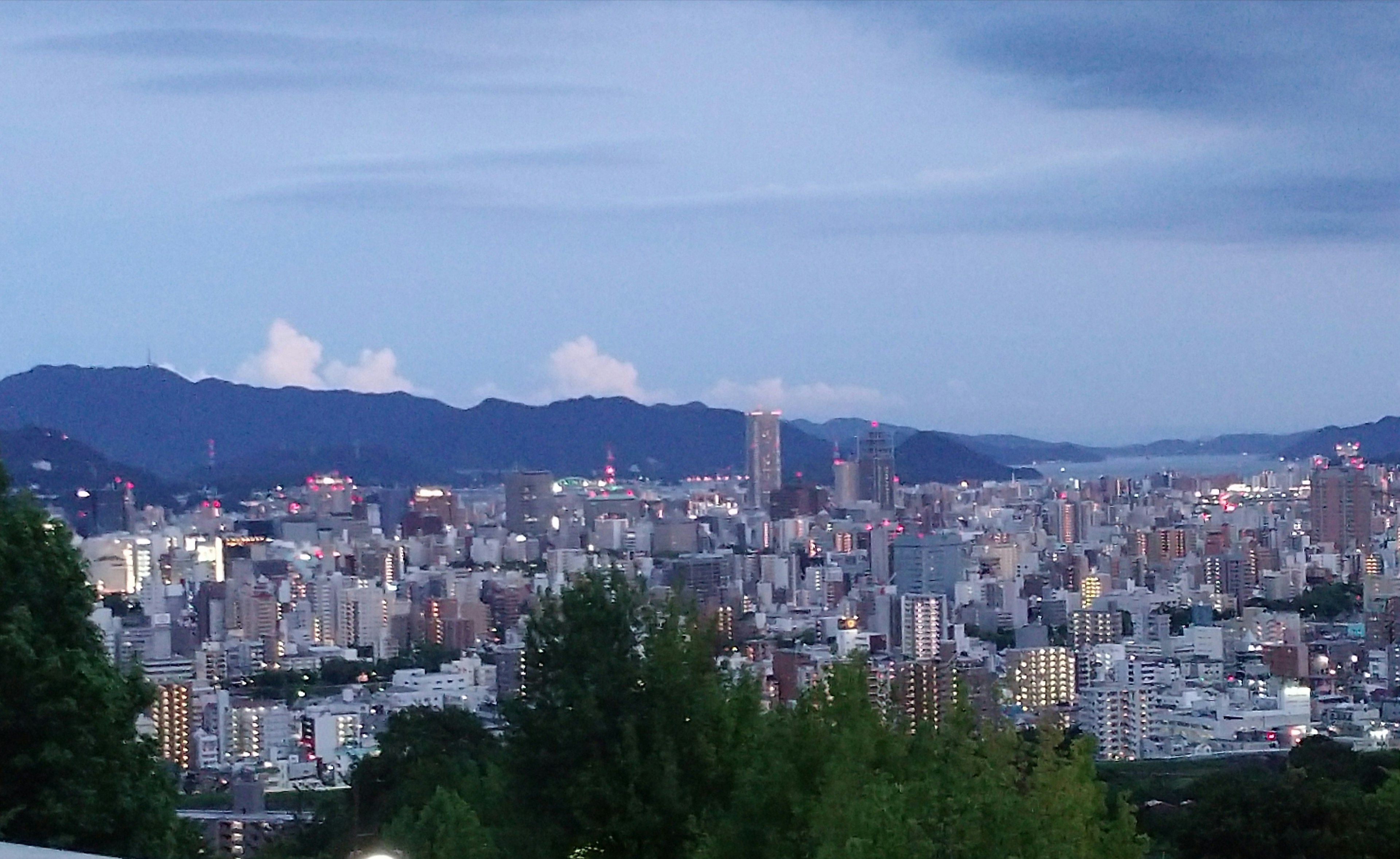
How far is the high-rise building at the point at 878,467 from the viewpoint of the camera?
5706 centimetres

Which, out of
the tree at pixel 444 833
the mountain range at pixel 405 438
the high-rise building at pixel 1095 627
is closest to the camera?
the tree at pixel 444 833

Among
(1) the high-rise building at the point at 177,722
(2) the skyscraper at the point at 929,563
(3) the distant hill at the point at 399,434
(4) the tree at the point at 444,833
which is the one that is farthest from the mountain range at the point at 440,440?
(4) the tree at the point at 444,833

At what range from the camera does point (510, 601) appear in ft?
118

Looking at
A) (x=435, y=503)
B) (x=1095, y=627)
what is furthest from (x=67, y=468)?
(x=1095, y=627)

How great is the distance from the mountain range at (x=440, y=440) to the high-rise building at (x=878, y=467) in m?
0.42

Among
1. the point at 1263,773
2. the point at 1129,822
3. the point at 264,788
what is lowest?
the point at 264,788

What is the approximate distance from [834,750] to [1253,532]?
46568 mm

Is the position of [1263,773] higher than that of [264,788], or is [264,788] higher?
[1263,773]

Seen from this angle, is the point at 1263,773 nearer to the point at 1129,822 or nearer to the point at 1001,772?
the point at 1129,822

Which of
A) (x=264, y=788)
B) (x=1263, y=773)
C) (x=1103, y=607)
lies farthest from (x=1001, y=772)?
(x=1103, y=607)

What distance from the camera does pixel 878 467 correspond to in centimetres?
5762

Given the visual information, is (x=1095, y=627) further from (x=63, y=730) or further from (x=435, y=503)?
(x=63, y=730)

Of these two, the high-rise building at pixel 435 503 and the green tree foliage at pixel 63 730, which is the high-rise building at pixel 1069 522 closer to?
the high-rise building at pixel 435 503

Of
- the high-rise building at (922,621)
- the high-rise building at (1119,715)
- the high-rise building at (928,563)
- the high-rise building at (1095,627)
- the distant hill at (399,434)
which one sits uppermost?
the distant hill at (399,434)
